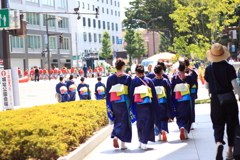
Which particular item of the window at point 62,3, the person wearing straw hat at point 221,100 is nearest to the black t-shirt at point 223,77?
the person wearing straw hat at point 221,100

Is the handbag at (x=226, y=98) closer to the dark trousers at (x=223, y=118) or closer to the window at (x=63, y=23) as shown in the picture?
the dark trousers at (x=223, y=118)

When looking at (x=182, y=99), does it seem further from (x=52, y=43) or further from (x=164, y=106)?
(x=52, y=43)

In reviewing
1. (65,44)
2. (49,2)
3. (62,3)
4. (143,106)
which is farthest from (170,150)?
(65,44)

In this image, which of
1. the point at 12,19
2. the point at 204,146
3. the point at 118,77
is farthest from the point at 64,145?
the point at 12,19

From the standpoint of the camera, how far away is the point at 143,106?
7.60m

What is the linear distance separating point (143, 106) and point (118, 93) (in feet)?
1.83

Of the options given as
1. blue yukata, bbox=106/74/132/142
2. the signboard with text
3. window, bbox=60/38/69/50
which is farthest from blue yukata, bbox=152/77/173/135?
window, bbox=60/38/69/50

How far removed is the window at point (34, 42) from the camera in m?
56.6

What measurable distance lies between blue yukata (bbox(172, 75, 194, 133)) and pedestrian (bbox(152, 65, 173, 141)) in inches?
7.2

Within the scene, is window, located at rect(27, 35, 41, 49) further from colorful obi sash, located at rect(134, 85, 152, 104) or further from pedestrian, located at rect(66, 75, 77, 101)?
colorful obi sash, located at rect(134, 85, 152, 104)

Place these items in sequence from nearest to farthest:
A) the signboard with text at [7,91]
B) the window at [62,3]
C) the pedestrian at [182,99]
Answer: the pedestrian at [182,99] < the signboard with text at [7,91] < the window at [62,3]

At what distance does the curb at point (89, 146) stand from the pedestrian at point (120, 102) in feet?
1.80

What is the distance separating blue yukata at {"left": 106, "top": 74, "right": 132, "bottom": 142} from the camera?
764 cm

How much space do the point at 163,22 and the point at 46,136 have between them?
43253 mm
